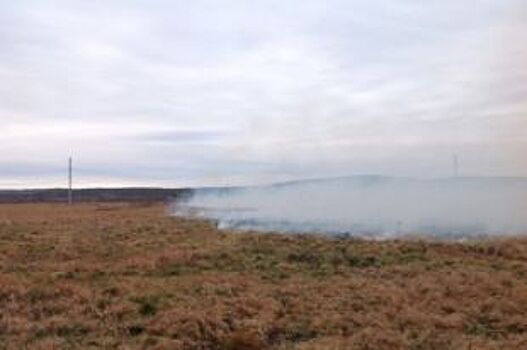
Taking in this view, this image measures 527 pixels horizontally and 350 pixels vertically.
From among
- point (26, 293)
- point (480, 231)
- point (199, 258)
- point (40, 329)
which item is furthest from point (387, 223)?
point (40, 329)

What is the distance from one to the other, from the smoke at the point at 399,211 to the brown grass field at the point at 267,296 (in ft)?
31.1

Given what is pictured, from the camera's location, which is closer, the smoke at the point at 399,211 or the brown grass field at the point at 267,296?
the brown grass field at the point at 267,296

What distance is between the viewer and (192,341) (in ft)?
53.9

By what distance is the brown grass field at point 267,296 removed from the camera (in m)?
16.7

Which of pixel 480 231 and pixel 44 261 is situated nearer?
pixel 44 261

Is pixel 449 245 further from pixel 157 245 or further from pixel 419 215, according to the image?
pixel 419 215

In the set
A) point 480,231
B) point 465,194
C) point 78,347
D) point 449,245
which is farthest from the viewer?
point 465,194

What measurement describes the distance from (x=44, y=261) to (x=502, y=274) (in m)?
17.1

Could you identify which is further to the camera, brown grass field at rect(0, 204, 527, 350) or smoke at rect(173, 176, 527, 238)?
smoke at rect(173, 176, 527, 238)

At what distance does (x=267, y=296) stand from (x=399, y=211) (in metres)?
40.4

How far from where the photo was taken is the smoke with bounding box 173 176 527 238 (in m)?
45.7

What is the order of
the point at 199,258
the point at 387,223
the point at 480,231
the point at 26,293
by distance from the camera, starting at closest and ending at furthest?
the point at 26,293 < the point at 199,258 < the point at 480,231 < the point at 387,223

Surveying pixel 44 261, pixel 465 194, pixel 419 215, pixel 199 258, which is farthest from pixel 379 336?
pixel 465 194

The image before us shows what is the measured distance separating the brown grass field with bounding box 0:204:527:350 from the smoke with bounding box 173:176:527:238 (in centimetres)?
947
